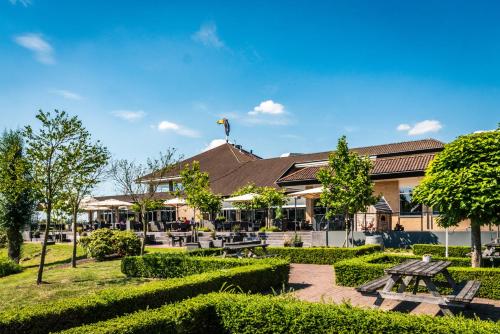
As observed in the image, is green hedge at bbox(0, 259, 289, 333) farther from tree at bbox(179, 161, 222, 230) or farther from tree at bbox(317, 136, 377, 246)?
tree at bbox(179, 161, 222, 230)

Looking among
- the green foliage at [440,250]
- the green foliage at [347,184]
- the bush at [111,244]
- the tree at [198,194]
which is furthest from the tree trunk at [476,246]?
the tree at [198,194]

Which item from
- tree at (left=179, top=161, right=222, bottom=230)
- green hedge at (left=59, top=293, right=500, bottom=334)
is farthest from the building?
green hedge at (left=59, top=293, right=500, bottom=334)

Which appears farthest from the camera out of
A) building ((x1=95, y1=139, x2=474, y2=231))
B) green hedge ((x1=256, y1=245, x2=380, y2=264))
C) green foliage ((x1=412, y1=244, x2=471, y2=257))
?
building ((x1=95, y1=139, x2=474, y2=231))

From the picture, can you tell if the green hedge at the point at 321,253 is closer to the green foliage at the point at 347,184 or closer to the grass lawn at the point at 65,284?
the green foliage at the point at 347,184

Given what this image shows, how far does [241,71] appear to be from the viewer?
1908cm

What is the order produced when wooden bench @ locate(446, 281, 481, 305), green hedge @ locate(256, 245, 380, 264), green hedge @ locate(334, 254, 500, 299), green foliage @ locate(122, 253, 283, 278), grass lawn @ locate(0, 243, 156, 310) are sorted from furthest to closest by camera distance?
green hedge @ locate(256, 245, 380, 264)
green foliage @ locate(122, 253, 283, 278)
grass lawn @ locate(0, 243, 156, 310)
green hedge @ locate(334, 254, 500, 299)
wooden bench @ locate(446, 281, 481, 305)

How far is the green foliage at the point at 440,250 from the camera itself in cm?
1612

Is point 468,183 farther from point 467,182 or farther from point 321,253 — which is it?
point 321,253

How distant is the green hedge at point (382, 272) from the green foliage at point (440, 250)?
357 cm

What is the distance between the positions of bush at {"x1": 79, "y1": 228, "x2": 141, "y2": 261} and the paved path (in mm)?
8342

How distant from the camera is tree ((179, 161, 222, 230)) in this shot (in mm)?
28688

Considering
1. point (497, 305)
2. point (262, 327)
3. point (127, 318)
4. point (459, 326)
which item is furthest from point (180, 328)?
point (497, 305)

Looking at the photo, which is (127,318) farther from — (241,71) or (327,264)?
(241,71)

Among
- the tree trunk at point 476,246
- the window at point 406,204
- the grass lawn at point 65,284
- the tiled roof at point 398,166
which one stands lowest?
→ the grass lawn at point 65,284
